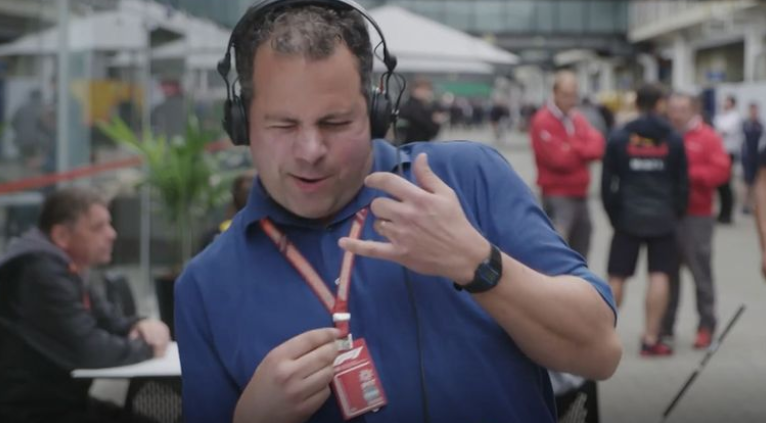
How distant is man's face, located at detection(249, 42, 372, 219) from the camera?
1.64 m

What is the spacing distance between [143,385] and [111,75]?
433 centimetres

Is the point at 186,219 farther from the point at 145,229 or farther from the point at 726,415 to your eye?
the point at 726,415

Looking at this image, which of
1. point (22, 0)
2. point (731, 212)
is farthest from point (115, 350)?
point (731, 212)

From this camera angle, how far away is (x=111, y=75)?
828 cm

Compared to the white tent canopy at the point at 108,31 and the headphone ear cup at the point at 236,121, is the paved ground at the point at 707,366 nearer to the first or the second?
the headphone ear cup at the point at 236,121

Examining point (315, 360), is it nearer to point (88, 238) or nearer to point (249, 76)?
point (249, 76)

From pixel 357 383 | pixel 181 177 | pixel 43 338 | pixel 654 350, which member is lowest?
pixel 654 350

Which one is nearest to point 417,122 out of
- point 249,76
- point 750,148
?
point 750,148

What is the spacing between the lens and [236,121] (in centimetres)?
193

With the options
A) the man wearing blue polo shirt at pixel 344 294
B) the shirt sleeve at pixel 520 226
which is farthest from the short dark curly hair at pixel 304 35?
the shirt sleeve at pixel 520 226

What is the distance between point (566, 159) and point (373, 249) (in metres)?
7.54

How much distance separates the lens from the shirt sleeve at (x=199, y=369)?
5.67ft

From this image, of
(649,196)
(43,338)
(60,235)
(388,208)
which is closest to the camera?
(388,208)

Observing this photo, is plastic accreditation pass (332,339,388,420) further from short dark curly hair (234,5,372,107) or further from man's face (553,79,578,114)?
man's face (553,79,578,114)
